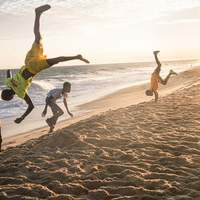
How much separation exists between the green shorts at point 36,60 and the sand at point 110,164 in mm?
1697

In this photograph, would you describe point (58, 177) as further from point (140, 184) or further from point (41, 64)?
point (41, 64)

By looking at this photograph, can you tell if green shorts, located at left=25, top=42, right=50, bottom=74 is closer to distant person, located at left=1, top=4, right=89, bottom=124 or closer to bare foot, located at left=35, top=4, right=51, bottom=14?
distant person, located at left=1, top=4, right=89, bottom=124

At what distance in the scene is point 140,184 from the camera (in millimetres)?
2992

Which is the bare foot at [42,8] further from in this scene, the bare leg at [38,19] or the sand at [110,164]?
the sand at [110,164]

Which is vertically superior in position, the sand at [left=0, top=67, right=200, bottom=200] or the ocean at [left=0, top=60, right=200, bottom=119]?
the ocean at [left=0, top=60, right=200, bottom=119]

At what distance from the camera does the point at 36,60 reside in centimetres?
342

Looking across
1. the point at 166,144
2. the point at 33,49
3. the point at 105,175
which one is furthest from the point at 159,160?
the point at 33,49

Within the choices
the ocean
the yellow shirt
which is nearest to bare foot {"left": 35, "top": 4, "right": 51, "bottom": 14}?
the yellow shirt

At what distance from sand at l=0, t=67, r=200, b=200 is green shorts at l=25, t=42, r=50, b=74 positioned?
66.8 inches

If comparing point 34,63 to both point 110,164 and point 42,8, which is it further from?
point 110,164

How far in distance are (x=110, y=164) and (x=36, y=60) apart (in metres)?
2.12

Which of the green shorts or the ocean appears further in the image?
the ocean

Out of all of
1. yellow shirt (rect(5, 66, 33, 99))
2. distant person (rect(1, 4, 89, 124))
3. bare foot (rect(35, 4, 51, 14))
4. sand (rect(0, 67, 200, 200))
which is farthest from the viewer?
yellow shirt (rect(5, 66, 33, 99))

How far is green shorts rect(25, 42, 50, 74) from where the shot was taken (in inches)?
132
